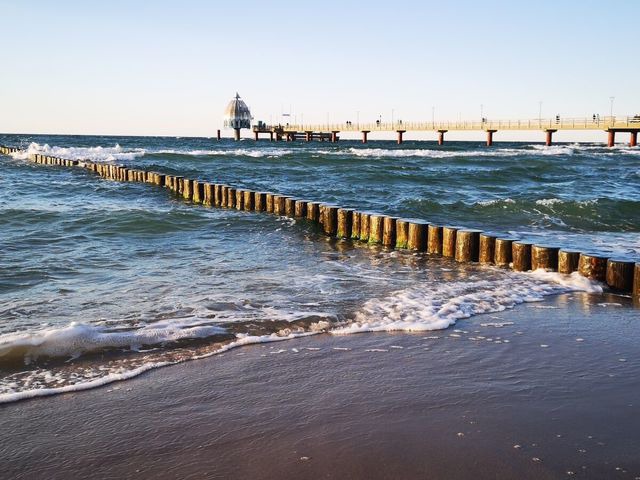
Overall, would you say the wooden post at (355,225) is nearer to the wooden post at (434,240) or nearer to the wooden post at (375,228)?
the wooden post at (375,228)

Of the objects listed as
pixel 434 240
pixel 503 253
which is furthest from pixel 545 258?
pixel 434 240

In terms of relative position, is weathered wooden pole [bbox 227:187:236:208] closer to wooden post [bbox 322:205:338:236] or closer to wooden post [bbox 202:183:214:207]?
wooden post [bbox 202:183:214:207]

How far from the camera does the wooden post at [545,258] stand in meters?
8.84

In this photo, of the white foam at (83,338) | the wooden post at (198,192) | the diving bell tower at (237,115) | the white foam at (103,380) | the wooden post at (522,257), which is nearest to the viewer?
the white foam at (103,380)

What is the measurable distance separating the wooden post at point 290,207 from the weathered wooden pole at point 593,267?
286 inches

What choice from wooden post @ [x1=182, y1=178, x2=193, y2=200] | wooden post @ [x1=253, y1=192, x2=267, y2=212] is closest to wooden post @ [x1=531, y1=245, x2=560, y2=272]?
wooden post @ [x1=253, y1=192, x2=267, y2=212]

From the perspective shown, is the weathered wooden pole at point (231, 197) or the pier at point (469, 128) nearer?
the weathered wooden pole at point (231, 197)

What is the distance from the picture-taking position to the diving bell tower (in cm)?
11906

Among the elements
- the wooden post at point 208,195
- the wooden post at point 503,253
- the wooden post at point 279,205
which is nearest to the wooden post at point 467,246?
the wooden post at point 503,253

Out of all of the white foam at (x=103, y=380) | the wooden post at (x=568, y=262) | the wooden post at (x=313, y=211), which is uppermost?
the wooden post at (x=313, y=211)

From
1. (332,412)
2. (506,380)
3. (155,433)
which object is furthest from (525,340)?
(155,433)

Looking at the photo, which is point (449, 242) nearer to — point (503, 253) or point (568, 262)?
point (503, 253)

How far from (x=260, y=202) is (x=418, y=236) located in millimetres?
6037

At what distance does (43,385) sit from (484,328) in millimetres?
3883
